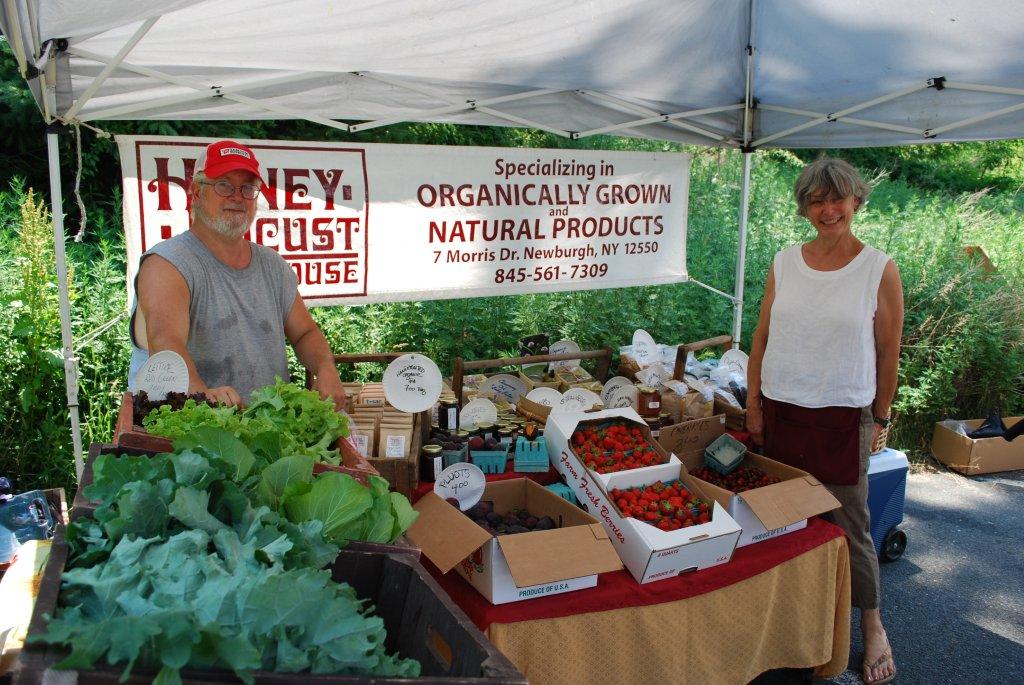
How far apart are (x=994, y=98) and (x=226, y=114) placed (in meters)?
3.57

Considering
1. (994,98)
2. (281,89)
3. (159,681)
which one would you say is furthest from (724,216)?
(159,681)

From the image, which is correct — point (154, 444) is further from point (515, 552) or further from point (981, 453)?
point (981, 453)

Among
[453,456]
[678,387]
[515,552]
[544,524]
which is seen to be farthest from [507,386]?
[515,552]

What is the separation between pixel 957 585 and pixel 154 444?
4.07 meters

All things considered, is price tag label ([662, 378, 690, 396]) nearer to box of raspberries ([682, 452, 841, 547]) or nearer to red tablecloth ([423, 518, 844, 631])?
box of raspberries ([682, 452, 841, 547])

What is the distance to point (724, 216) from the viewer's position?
8305 millimetres

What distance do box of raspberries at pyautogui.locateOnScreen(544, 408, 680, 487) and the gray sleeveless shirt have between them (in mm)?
1037

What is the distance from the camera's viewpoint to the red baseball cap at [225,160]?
256 centimetres

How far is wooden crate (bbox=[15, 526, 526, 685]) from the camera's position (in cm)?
98

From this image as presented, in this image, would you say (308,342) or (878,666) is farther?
(878,666)

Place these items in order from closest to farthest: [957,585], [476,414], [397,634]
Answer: [397,634] < [476,414] < [957,585]

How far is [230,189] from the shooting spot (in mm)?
2609

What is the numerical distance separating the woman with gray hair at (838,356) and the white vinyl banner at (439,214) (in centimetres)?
141

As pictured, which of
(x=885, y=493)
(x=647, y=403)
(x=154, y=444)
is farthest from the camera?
(x=885, y=493)
